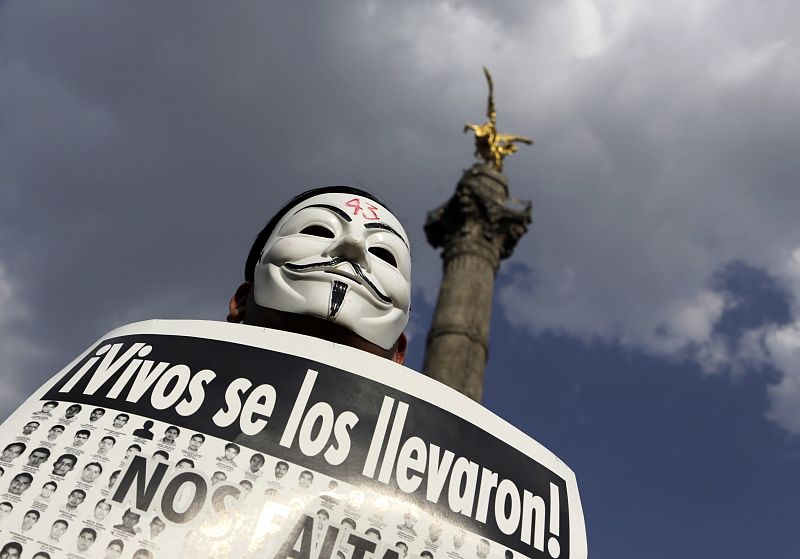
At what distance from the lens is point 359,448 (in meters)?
1.67

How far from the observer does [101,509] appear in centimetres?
145

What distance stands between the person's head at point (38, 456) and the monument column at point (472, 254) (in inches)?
405

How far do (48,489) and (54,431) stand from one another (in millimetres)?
181

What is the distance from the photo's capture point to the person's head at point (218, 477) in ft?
4.99

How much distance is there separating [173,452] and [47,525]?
0.92 feet

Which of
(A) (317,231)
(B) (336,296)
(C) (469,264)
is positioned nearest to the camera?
(B) (336,296)

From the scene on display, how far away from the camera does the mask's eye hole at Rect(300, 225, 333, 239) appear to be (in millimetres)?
2547

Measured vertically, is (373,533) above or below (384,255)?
below

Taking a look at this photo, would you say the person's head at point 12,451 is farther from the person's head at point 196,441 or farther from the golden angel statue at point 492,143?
the golden angel statue at point 492,143

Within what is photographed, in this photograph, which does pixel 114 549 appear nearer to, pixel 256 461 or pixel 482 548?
pixel 256 461

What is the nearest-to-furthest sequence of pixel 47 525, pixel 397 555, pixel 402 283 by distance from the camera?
pixel 47 525 → pixel 397 555 → pixel 402 283

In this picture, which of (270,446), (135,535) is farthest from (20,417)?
(270,446)

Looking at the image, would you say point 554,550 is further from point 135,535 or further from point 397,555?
point 135,535

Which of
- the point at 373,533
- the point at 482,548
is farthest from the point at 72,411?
the point at 482,548
